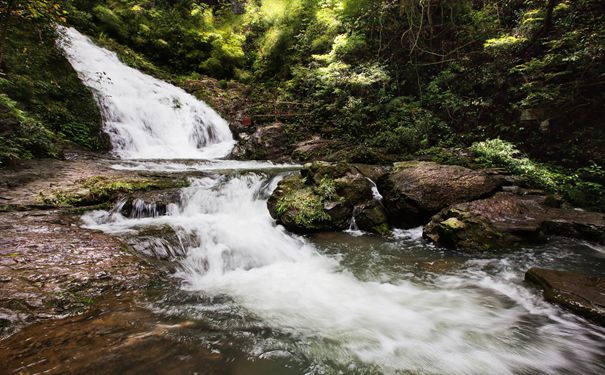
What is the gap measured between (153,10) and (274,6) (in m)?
6.79

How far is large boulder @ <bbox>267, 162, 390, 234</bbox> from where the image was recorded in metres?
5.89

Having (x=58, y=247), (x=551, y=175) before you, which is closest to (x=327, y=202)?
(x=58, y=247)

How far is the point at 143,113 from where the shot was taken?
1094 cm

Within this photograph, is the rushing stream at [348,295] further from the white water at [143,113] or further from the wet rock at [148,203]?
the white water at [143,113]

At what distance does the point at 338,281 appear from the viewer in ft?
13.2

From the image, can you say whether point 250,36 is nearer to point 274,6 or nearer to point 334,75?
point 274,6

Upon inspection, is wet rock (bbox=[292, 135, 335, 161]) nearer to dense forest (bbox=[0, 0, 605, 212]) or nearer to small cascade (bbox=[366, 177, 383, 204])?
dense forest (bbox=[0, 0, 605, 212])

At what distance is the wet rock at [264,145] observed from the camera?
11.6 m

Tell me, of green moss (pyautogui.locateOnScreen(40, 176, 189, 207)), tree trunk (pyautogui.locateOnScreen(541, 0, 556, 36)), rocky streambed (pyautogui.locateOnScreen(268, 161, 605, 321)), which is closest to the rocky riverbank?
green moss (pyautogui.locateOnScreen(40, 176, 189, 207))

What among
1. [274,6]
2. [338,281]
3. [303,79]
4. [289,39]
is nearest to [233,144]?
[303,79]

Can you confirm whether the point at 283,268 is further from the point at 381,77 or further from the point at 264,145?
the point at 381,77

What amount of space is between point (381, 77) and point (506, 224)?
22.8ft

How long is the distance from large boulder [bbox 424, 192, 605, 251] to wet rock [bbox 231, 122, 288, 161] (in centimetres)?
721

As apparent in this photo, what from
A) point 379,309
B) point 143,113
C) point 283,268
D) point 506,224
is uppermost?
point 143,113
